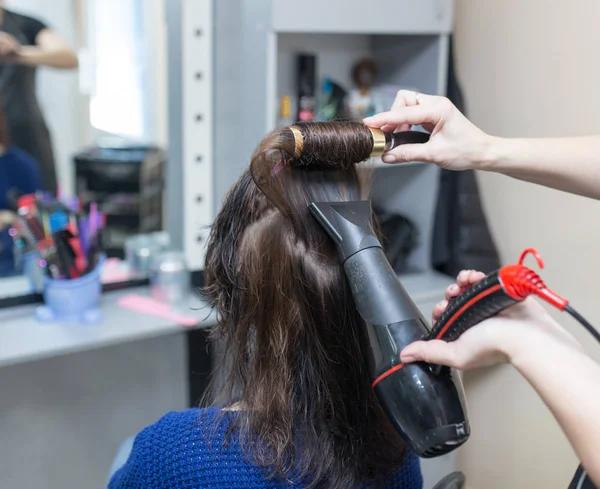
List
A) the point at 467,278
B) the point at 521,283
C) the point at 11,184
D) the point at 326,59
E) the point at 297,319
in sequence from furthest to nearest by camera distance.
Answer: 1. the point at 326,59
2. the point at 11,184
3. the point at 297,319
4. the point at 467,278
5. the point at 521,283

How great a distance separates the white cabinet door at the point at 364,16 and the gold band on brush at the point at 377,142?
2.13 ft

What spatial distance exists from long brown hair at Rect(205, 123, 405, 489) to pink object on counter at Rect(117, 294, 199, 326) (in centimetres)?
54

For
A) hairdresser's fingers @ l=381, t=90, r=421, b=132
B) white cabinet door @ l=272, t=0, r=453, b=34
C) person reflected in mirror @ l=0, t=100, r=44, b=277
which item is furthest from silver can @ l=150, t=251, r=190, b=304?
hairdresser's fingers @ l=381, t=90, r=421, b=132

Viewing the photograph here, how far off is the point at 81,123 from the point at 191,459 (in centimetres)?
89

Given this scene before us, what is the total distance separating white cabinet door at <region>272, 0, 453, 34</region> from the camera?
1.24 m

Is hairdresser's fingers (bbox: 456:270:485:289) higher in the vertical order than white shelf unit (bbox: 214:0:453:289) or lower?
lower

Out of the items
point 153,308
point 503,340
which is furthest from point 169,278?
point 503,340

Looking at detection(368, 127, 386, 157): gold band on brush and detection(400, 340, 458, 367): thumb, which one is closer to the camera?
detection(400, 340, 458, 367): thumb

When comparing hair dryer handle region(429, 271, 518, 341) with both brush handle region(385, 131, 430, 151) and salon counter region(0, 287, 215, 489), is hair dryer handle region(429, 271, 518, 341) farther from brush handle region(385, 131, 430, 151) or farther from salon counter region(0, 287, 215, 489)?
salon counter region(0, 287, 215, 489)

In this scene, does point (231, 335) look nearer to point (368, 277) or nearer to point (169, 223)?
point (368, 277)

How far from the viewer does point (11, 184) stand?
1327 mm

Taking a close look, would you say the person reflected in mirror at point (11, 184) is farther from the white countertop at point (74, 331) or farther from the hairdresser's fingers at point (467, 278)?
the hairdresser's fingers at point (467, 278)

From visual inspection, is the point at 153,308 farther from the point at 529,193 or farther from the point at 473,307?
the point at 473,307

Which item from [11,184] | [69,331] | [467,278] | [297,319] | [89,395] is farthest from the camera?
[89,395]
